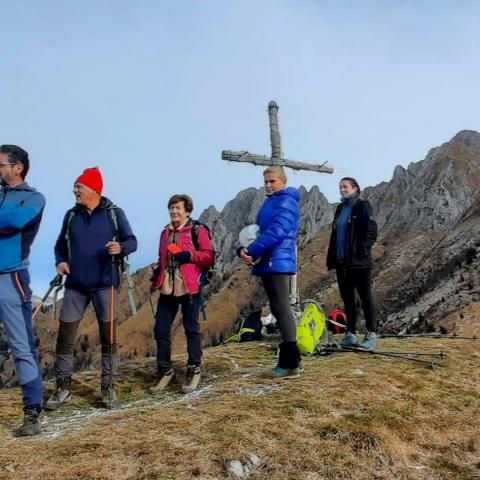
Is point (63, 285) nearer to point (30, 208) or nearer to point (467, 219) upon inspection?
point (30, 208)

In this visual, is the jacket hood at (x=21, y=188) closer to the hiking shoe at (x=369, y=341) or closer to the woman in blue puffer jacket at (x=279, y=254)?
the woman in blue puffer jacket at (x=279, y=254)

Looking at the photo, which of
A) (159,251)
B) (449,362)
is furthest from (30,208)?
(449,362)

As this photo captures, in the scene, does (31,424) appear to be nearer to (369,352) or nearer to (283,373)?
(283,373)

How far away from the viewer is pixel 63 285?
7113mm

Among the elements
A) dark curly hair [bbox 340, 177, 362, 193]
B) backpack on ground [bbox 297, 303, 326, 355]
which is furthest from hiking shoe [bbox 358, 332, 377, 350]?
dark curly hair [bbox 340, 177, 362, 193]

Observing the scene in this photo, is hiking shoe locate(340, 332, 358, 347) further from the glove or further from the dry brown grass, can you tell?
the glove

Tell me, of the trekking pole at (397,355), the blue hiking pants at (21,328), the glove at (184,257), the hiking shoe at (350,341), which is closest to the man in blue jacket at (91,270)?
the glove at (184,257)

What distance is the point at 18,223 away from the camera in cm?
562

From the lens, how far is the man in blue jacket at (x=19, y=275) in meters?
5.61

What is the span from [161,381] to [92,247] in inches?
92.5

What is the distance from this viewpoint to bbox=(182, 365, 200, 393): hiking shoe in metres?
7.35

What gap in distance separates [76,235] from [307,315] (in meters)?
4.95

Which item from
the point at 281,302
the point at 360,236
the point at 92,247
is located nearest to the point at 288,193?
the point at 281,302

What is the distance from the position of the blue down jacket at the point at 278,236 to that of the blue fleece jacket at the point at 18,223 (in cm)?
289
